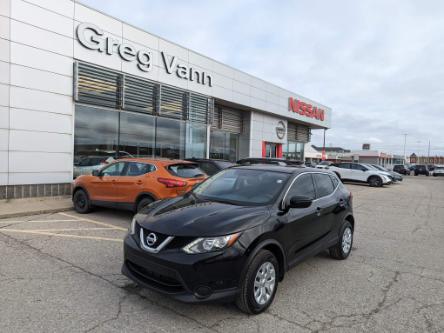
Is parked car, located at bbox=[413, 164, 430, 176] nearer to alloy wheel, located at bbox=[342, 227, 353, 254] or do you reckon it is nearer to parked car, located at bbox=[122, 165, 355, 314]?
alloy wheel, located at bbox=[342, 227, 353, 254]

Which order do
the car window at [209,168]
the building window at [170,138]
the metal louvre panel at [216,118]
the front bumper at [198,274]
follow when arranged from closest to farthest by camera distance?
1. the front bumper at [198,274]
2. the car window at [209,168]
3. the building window at [170,138]
4. the metal louvre panel at [216,118]

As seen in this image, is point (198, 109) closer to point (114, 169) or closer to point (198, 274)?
point (114, 169)

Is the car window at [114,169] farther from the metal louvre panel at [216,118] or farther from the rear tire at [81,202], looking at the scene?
the metal louvre panel at [216,118]

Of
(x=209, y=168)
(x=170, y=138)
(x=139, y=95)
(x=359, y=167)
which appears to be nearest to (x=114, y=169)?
(x=209, y=168)

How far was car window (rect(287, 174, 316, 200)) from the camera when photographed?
4.56 m

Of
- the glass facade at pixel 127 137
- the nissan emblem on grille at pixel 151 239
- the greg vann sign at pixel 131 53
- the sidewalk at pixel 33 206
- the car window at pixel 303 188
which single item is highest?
the greg vann sign at pixel 131 53

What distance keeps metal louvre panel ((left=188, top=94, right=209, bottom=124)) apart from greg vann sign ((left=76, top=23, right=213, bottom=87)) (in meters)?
0.79

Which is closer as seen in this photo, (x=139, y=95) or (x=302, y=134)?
(x=139, y=95)

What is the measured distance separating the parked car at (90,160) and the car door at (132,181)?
4.39 m

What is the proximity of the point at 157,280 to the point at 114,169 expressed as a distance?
548 centimetres

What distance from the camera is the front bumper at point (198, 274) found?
128 inches

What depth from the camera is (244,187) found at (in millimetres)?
4711

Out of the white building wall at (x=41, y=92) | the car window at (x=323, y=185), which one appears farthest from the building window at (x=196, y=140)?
the car window at (x=323, y=185)

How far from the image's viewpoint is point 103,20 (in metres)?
12.3
